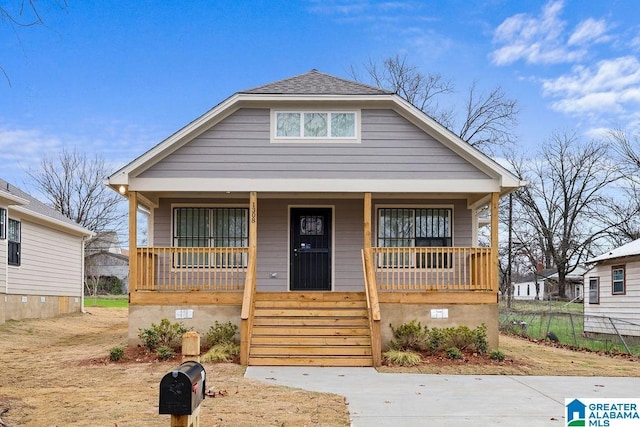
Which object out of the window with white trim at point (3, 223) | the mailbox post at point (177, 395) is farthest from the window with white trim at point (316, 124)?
the mailbox post at point (177, 395)

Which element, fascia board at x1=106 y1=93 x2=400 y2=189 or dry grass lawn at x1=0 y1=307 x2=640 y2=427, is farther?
fascia board at x1=106 y1=93 x2=400 y2=189

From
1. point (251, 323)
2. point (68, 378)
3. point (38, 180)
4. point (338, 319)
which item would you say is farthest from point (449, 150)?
point (38, 180)

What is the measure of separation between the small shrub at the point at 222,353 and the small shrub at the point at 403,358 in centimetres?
281

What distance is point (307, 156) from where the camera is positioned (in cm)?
1372

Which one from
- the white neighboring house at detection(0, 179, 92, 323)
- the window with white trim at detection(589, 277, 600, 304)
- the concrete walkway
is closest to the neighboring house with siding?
the concrete walkway

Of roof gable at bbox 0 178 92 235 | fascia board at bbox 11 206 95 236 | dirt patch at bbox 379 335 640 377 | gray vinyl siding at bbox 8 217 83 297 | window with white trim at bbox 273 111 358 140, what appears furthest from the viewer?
gray vinyl siding at bbox 8 217 83 297

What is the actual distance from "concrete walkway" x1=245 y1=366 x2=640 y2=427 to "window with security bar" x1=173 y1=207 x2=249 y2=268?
4.82 m

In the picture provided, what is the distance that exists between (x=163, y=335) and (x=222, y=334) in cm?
119

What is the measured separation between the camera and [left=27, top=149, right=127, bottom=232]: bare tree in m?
42.6

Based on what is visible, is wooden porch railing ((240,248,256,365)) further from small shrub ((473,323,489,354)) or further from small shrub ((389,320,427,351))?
small shrub ((473,323,489,354))

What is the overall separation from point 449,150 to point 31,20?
10.5 m

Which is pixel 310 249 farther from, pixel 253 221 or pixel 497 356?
pixel 497 356

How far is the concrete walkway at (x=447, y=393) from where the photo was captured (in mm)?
7176

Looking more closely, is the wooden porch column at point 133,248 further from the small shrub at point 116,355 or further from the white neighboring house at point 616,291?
the white neighboring house at point 616,291
